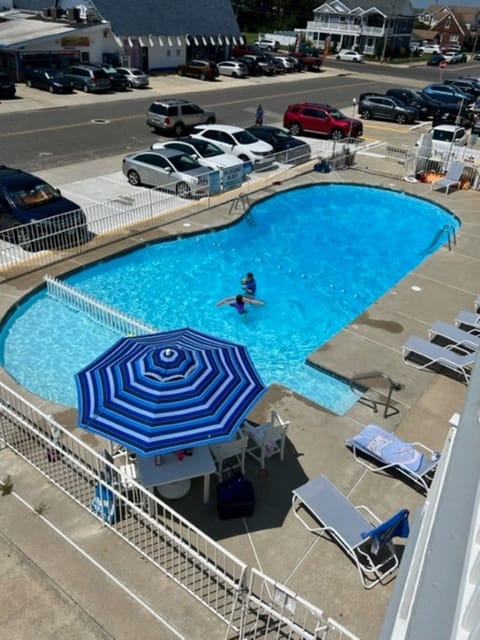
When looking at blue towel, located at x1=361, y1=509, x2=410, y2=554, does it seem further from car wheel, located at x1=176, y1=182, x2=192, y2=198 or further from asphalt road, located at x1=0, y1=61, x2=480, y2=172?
asphalt road, located at x1=0, y1=61, x2=480, y2=172

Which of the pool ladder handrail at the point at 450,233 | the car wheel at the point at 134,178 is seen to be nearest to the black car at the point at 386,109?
the pool ladder handrail at the point at 450,233

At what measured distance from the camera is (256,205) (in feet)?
70.0

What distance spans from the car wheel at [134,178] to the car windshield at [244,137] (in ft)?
18.1

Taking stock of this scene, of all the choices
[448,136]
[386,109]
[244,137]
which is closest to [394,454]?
[244,137]

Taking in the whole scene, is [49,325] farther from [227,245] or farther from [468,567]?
[468,567]

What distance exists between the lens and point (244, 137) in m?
25.1

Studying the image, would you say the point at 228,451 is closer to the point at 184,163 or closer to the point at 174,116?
the point at 184,163

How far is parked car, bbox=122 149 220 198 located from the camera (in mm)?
20609

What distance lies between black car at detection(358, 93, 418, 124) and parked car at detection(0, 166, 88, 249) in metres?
26.8

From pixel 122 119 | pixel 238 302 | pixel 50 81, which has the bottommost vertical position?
pixel 238 302

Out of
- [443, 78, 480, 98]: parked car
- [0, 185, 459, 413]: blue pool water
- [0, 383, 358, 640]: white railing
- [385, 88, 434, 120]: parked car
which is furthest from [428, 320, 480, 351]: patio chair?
[443, 78, 480, 98]: parked car

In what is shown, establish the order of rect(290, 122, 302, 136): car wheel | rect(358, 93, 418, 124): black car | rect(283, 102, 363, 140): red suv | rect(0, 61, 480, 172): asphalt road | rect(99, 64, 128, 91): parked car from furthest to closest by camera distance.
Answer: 1. rect(99, 64, 128, 91): parked car
2. rect(358, 93, 418, 124): black car
3. rect(290, 122, 302, 136): car wheel
4. rect(283, 102, 363, 140): red suv
5. rect(0, 61, 480, 172): asphalt road

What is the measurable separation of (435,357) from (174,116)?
2289 centimetres

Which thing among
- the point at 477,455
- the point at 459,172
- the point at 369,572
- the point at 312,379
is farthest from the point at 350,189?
the point at 477,455
